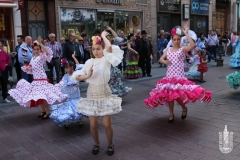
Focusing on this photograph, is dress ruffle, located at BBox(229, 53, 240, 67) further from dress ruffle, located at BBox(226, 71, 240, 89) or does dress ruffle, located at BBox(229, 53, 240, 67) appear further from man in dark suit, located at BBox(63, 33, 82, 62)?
man in dark suit, located at BBox(63, 33, 82, 62)

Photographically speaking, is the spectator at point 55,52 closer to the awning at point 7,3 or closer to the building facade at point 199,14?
the awning at point 7,3

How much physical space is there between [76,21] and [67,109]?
29.1 ft

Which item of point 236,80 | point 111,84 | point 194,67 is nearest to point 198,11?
point 194,67

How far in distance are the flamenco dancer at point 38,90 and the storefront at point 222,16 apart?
1913 cm

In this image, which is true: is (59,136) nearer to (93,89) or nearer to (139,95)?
(93,89)

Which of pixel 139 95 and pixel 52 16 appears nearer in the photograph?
pixel 139 95

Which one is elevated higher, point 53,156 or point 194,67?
point 194,67

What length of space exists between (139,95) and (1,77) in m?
4.03

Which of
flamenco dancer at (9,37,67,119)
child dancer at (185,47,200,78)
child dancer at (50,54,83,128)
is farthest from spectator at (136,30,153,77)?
child dancer at (50,54,83,128)

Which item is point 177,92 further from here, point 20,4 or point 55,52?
point 20,4

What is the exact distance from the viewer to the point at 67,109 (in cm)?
524

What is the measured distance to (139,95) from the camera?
27.2 feet

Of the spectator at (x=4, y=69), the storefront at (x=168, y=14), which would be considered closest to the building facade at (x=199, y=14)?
the storefront at (x=168, y=14)

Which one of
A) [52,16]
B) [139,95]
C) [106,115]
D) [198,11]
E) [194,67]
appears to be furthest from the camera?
[198,11]
